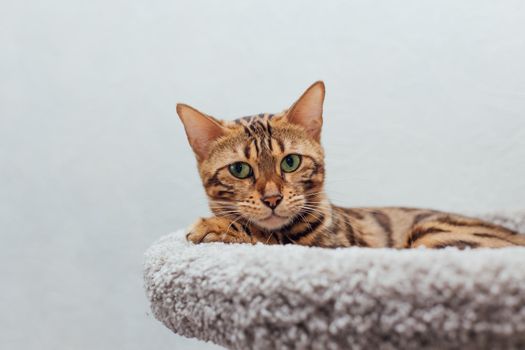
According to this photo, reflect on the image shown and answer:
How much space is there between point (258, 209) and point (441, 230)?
1.43 ft

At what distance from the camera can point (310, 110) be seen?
1.31m

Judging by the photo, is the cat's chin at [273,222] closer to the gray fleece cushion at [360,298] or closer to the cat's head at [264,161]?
the cat's head at [264,161]

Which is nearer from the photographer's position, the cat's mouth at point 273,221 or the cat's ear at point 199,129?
the cat's mouth at point 273,221

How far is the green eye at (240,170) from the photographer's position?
1.20 metres

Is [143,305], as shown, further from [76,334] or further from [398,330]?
[398,330]

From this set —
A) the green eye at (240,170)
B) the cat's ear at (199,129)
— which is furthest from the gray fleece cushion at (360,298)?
the cat's ear at (199,129)

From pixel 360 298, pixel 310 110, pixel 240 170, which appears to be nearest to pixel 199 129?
pixel 240 170

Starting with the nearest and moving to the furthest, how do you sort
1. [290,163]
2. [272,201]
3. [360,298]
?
[360,298], [272,201], [290,163]

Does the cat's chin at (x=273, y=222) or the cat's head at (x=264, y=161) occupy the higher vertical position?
the cat's head at (x=264, y=161)

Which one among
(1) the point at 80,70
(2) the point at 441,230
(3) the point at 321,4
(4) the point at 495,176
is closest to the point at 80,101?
(1) the point at 80,70

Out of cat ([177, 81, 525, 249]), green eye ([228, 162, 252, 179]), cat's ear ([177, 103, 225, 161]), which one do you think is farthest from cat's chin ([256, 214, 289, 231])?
cat's ear ([177, 103, 225, 161])

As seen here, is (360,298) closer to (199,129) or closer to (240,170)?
(240,170)

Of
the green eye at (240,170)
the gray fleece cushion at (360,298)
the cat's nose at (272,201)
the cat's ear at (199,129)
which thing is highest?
the cat's ear at (199,129)

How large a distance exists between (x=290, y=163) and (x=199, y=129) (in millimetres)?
249
